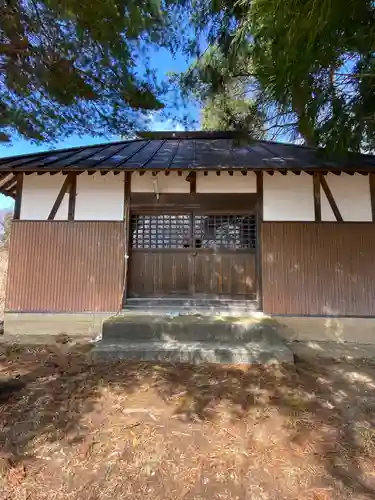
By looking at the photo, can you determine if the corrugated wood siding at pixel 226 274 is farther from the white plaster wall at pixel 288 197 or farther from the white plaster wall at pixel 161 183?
the white plaster wall at pixel 161 183

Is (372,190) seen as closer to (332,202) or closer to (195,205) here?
(332,202)

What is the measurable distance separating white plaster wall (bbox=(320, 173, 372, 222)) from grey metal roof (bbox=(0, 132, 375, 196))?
0.36 meters

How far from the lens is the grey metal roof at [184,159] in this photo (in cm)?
477

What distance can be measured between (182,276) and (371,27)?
4286mm

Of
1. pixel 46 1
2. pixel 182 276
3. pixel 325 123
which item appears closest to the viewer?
pixel 46 1

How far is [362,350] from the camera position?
180 inches

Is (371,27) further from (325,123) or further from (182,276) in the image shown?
(182,276)

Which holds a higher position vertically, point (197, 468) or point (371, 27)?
point (371, 27)

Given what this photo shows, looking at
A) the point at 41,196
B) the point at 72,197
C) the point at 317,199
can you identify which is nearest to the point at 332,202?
the point at 317,199

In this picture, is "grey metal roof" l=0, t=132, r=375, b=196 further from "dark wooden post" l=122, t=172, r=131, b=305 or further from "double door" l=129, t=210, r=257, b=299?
"double door" l=129, t=210, r=257, b=299

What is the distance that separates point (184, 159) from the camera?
5.45 metres

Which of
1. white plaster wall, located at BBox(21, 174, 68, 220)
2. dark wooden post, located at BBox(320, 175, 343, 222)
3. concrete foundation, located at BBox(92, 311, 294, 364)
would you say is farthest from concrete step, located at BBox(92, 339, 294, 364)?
white plaster wall, located at BBox(21, 174, 68, 220)

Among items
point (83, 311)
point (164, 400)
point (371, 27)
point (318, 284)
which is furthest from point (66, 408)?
point (371, 27)

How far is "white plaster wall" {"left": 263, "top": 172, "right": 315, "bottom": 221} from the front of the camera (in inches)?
207
